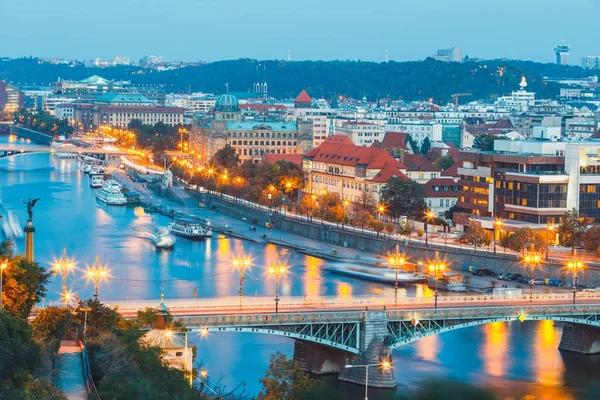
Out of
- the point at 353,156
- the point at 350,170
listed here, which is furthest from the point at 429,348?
the point at 353,156

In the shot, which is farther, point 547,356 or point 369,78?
point 369,78

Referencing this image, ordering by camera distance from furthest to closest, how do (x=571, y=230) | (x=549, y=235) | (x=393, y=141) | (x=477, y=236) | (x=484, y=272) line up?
(x=393, y=141) < (x=477, y=236) < (x=549, y=235) < (x=571, y=230) < (x=484, y=272)

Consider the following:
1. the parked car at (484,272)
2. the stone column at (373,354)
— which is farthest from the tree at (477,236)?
the stone column at (373,354)

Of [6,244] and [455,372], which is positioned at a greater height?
[6,244]

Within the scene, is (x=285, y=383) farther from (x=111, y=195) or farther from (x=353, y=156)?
(x=111, y=195)

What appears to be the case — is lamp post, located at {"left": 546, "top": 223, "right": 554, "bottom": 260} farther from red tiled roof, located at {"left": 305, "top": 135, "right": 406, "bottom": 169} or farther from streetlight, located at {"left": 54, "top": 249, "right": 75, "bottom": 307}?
red tiled roof, located at {"left": 305, "top": 135, "right": 406, "bottom": 169}

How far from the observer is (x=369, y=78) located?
13500 centimetres

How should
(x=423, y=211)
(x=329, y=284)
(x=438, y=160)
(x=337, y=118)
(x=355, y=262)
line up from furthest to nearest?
(x=337, y=118), (x=438, y=160), (x=423, y=211), (x=355, y=262), (x=329, y=284)

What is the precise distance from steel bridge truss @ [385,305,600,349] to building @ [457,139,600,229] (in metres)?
10.7

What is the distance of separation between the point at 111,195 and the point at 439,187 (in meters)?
16.7

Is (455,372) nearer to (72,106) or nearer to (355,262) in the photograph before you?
(355,262)

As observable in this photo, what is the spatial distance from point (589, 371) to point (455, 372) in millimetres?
2442

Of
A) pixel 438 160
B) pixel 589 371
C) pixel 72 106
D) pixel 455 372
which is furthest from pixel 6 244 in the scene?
pixel 72 106

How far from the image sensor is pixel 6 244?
76.6 ft
